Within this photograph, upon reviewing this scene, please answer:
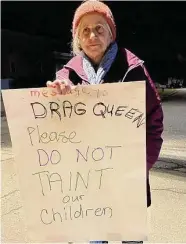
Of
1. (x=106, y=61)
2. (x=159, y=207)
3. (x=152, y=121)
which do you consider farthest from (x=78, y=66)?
(x=159, y=207)

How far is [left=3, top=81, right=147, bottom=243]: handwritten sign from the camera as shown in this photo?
1874 millimetres

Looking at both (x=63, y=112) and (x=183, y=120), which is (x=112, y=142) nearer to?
(x=63, y=112)

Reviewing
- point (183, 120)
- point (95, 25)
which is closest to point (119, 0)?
point (183, 120)

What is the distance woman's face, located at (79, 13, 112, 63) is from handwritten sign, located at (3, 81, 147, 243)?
0.23 meters

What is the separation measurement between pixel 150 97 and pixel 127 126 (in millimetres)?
179

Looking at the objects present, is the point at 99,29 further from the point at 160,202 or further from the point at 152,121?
the point at 160,202

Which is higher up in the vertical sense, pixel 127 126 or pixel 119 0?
pixel 119 0

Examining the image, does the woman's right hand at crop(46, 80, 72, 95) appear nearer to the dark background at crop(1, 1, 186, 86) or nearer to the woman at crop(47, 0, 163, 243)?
the woman at crop(47, 0, 163, 243)

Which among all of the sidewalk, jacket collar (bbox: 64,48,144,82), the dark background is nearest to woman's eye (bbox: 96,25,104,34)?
jacket collar (bbox: 64,48,144,82)

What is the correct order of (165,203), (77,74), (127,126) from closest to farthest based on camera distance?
(127,126), (77,74), (165,203)

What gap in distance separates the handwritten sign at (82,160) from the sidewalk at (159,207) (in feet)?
4.13

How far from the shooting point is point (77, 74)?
203 cm

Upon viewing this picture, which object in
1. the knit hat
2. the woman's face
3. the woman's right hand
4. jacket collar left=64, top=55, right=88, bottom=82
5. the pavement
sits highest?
the knit hat

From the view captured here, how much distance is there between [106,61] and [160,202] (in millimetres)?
2319
